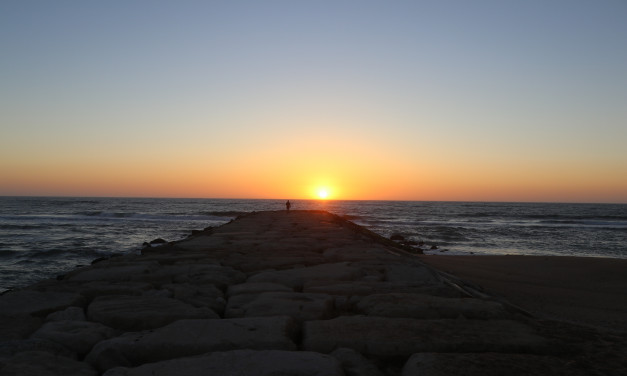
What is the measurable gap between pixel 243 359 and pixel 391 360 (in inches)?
21.6

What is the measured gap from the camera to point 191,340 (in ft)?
5.53

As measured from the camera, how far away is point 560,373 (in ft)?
4.56

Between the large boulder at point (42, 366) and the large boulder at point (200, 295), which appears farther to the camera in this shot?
the large boulder at point (200, 295)

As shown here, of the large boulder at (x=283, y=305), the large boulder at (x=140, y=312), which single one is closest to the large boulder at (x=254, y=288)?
the large boulder at (x=283, y=305)

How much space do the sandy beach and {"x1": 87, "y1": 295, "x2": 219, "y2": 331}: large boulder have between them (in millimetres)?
2055

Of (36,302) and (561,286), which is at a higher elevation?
(36,302)

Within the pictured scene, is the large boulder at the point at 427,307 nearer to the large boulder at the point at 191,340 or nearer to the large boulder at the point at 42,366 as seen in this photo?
the large boulder at the point at 191,340

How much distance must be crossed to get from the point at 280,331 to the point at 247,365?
0.37 metres

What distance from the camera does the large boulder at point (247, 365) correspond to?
1.39 metres

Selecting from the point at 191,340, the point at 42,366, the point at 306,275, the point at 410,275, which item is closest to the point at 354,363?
the point at 191,340

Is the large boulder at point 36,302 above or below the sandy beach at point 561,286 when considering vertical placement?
above

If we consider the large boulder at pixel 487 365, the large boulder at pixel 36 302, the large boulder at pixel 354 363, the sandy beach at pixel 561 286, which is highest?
the large boulder at pixel 487 365

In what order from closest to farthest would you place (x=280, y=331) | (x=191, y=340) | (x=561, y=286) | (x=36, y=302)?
(x=191, y=340) < (x=280, y=331) < (x=36, y=302) < (x=561, y=286)

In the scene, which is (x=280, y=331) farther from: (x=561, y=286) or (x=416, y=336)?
(x=561, y=286)
